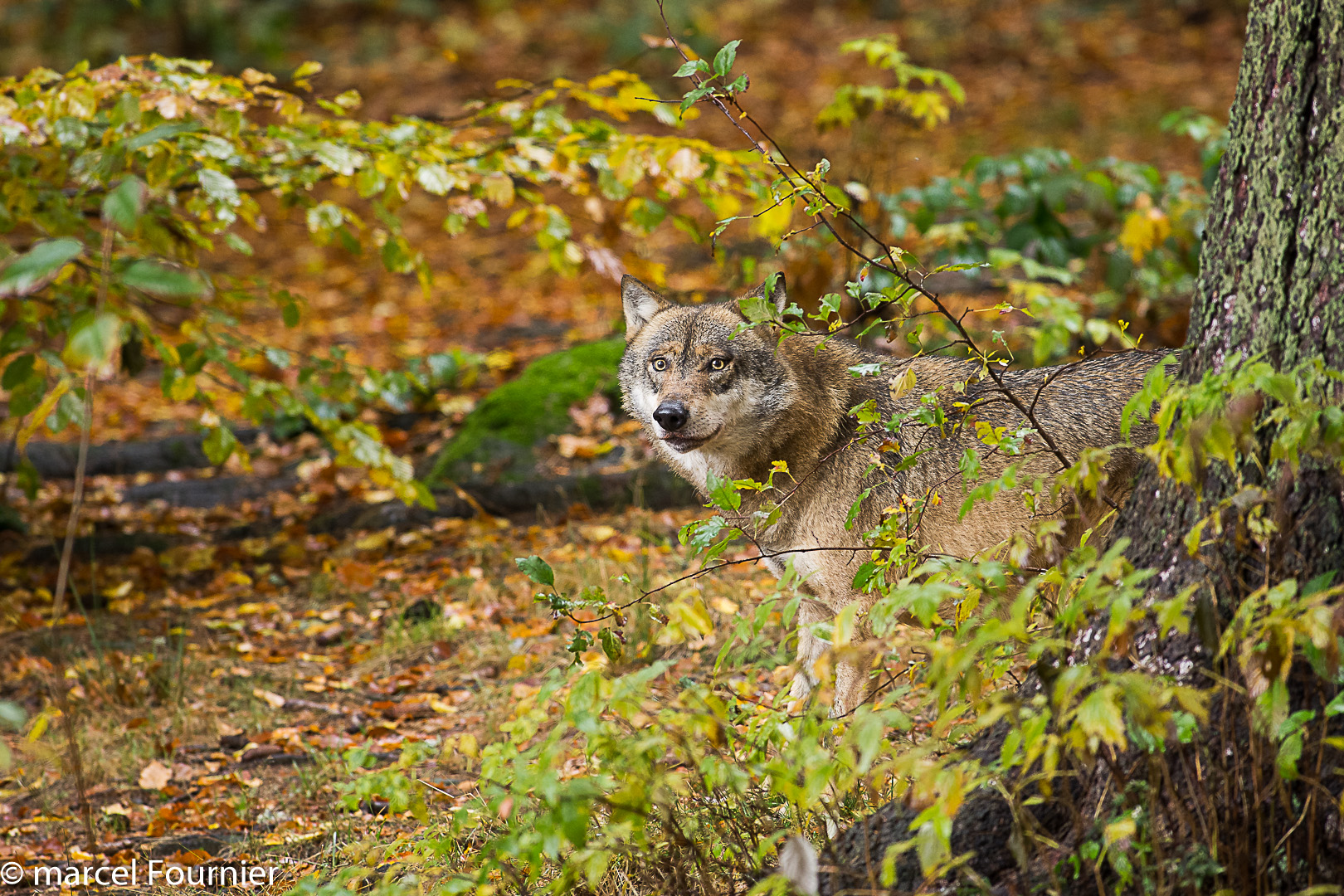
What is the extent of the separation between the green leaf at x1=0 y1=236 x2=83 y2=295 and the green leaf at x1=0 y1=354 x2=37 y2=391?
385 centimetres

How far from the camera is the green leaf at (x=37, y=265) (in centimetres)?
177

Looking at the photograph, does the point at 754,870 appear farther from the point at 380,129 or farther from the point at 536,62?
the point at 536,62

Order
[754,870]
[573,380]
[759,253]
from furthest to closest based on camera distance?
1. [759,253]
2. [573,380]
3. [754,870]

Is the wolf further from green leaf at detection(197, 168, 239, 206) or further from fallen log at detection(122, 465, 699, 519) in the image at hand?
fallen log at detection(122, 465, 699, 519)

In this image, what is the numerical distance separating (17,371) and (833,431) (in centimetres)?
392

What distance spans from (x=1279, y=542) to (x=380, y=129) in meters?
4.29

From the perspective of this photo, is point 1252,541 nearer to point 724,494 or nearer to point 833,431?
point 724,494

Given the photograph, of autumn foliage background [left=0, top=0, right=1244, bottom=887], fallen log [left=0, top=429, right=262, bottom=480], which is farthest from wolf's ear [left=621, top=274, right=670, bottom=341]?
fallen log [left=0, top=429, right=262, bottom=480]

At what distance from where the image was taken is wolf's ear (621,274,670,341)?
5.02 meters

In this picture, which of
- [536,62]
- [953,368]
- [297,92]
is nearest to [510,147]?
[297,92]

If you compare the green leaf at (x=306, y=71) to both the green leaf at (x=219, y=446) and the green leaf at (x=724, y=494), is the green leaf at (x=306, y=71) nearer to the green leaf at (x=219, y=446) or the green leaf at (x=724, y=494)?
the green leaf at (x=219, y=446)

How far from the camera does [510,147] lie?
213 inches

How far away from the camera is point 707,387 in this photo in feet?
14.5

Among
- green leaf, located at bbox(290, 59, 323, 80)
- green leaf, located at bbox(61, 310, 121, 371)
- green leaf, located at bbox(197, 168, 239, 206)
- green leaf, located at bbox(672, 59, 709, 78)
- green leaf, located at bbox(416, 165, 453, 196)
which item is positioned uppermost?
green leaf, located at bbox(290, 59, 323, 80)
